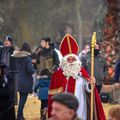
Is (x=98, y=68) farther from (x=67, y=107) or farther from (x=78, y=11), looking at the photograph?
(x=78, y=11)

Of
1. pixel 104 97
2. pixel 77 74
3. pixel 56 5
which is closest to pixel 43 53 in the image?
pixel 77 74

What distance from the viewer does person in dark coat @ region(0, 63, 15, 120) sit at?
1195cm

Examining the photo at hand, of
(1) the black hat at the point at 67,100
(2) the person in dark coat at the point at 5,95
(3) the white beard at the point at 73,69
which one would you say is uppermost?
(3) the white beard at the point at 73,69

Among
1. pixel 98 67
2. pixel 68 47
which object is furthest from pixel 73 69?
pixel 98 67


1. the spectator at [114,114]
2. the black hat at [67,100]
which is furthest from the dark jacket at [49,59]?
the black hat at [67,100]

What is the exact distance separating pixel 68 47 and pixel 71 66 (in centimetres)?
42

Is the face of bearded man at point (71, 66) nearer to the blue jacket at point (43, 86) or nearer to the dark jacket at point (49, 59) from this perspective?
the blue jacket at point (43, 86)

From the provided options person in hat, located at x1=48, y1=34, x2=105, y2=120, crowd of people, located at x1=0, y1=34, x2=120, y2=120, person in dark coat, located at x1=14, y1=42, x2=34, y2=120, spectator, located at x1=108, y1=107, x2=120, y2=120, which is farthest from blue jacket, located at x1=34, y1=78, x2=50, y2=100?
spectator, located at x1=108, y1=107, x2=120, y2=120

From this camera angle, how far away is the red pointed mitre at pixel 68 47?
41.0 feet

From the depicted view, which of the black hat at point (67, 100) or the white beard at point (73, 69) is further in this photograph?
the white beard at point (73, 69)

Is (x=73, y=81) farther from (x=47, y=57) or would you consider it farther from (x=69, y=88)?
(x=47, y=57)

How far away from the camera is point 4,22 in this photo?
51.6 m

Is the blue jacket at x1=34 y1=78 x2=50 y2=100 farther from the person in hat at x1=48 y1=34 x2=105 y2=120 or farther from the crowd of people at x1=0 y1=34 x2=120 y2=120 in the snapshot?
the person in hat at x1=48 y1=34 x2=105 y2=120

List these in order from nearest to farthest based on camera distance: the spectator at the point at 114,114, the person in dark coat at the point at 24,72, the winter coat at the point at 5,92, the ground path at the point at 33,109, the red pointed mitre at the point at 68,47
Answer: the spectator at the point at 114,114 < the winter coat at the point at 5,92 < the red pointed mitre at the point at 68,47 < the person in dark coat at the point at 24,72 < the ground path at the point at 33,109
